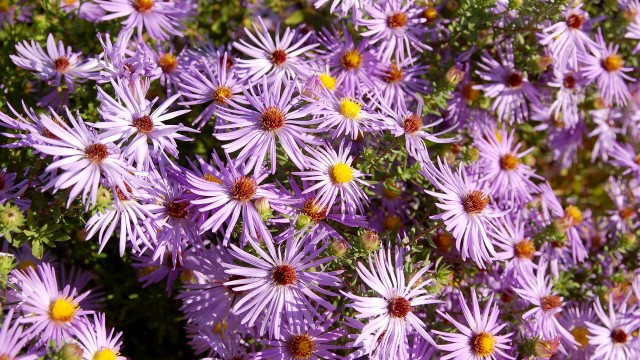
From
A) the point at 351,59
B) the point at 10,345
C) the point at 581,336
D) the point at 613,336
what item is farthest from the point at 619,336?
the point at 10,345

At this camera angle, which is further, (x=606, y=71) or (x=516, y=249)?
(x=606, y=71)

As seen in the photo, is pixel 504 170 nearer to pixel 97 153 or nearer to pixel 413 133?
pixel 413 133

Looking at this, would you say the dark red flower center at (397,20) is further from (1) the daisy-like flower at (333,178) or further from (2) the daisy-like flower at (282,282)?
(2) the daisy-like flower at (282,282)

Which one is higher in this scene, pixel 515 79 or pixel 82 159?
pixel 515 79

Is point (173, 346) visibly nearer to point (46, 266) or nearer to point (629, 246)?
point (46, 266)

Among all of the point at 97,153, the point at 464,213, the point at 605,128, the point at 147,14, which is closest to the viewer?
the point at 97,153

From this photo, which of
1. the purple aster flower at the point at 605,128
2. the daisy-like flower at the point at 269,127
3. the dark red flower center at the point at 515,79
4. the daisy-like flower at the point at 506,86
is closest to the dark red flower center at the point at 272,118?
the daisy-like flower at the point at 269,127
